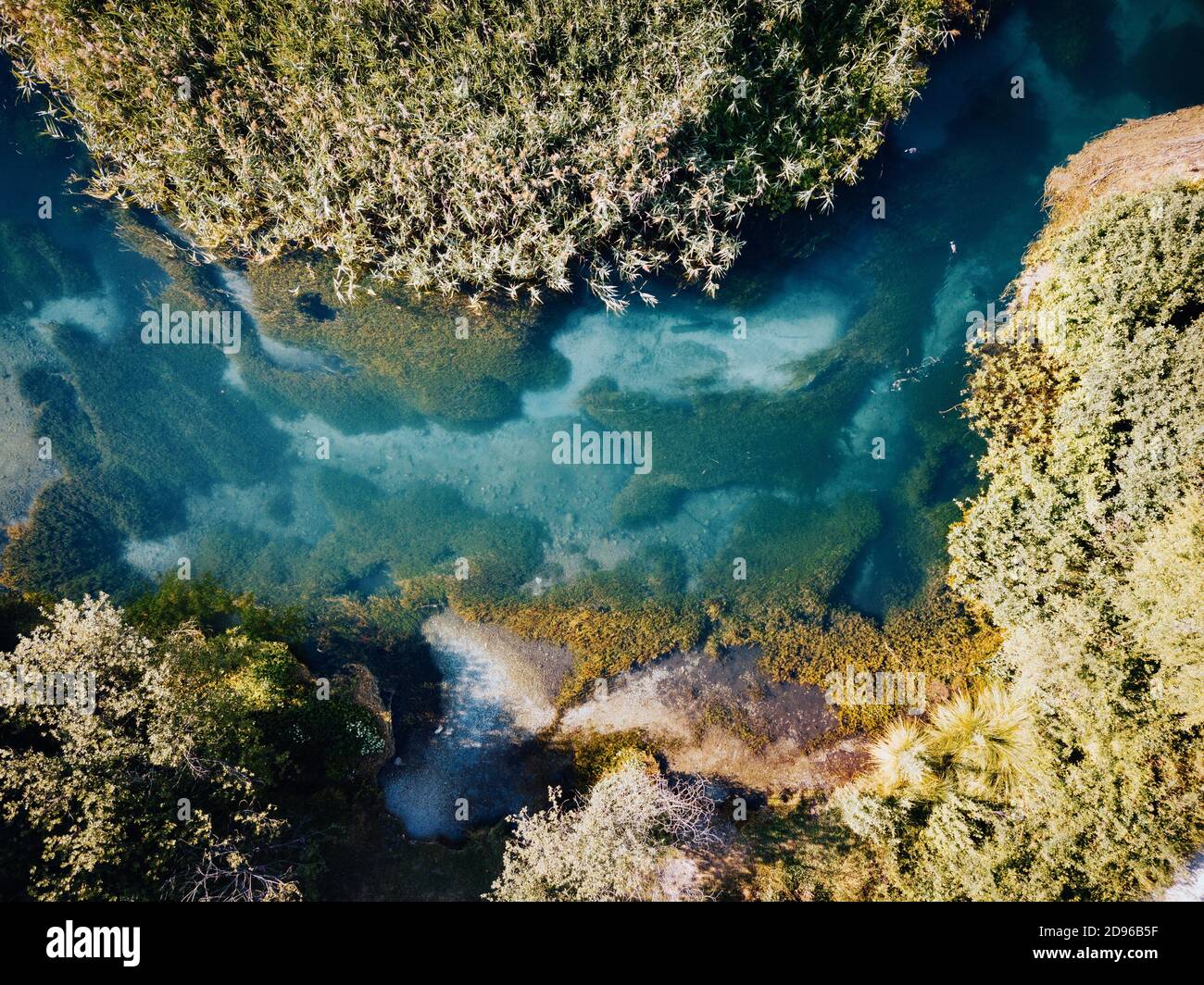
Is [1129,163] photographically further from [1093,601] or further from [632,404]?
[632,404]

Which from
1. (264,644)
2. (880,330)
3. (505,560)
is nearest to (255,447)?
(264,644)

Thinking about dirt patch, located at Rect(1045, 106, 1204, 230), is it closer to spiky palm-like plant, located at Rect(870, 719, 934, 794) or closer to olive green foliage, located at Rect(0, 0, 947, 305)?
olive green foliage, located at Rect(0, 0, 947, 305)

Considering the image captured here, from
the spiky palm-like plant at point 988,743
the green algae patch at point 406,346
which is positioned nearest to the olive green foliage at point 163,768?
the green algae patch at point 406,346

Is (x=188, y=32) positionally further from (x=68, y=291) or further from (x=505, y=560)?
(x=505, y=560)

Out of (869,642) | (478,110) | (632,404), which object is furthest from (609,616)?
(478,110)

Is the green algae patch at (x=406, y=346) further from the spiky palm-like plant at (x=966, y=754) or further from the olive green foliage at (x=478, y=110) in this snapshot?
the spiky palm-like plant at (x=966, y=754)
